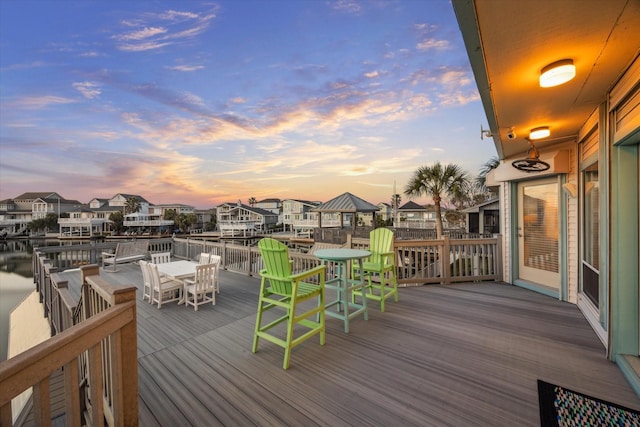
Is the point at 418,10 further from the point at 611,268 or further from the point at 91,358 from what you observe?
the point at 91,358

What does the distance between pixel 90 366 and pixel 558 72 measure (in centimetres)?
368

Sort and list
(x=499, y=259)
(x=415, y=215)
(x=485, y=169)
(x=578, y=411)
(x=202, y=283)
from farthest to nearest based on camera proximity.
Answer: (x=415, y=215), (x=485, y=169), (x=499, y=259), (x=202, y=283), (x=578, y=411)

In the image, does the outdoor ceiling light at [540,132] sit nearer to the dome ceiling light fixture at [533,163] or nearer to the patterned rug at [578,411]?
the dome ceiling light fixture at [533,163]

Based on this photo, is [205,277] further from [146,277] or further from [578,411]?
[578,411]

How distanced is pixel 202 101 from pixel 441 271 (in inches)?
407

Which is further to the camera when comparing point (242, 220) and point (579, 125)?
point (242, 220)

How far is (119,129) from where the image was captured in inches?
448

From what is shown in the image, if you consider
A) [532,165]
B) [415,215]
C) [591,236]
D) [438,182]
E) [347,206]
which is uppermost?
[438,182]

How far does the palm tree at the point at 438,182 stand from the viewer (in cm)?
1228

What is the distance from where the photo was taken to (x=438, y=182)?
12.5 m

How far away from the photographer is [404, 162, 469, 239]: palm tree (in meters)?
12.3

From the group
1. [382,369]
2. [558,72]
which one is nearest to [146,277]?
[382,369]

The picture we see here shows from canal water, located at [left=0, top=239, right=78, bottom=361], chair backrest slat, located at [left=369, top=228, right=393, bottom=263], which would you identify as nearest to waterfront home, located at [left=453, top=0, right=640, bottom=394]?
chair backrest slat, located at [left=369, top=228, right=393, bottom=263]

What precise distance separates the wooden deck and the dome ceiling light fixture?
7.47 ft
